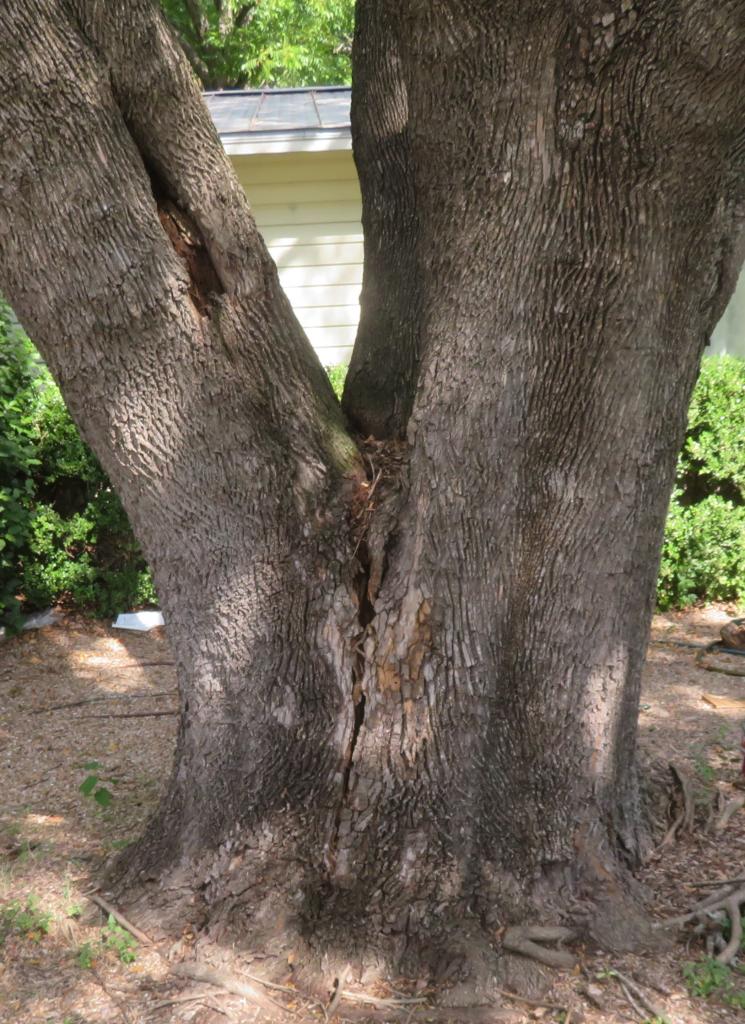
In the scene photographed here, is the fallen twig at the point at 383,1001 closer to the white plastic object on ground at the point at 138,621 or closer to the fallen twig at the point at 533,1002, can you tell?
the fallen twig at the point at 533,1002

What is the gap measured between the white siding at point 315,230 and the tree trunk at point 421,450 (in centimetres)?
744

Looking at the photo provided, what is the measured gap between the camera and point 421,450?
3.07 m

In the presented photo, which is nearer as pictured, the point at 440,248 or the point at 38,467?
the point at 440,248

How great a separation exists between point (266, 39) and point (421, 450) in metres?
18.8

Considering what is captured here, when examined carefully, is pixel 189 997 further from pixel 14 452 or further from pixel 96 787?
pixel 14 452

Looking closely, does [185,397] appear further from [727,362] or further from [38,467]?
[727,362]

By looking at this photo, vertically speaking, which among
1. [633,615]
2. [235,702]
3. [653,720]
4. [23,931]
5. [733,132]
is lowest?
[23,931]

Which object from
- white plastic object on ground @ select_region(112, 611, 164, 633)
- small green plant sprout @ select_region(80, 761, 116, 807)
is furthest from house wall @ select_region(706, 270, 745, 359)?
small green plant sprout @ select_region(80, 761, 116, 807)

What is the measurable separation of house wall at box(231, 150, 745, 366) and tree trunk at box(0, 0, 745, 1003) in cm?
746

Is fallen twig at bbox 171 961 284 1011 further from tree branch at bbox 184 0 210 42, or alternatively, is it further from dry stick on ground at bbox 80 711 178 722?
tree branch at bbox 184 0 210 42

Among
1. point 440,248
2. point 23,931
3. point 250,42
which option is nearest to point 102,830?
point 23,931

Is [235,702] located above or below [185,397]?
below

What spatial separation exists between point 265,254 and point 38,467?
4.59 m

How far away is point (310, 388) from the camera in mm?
3291
